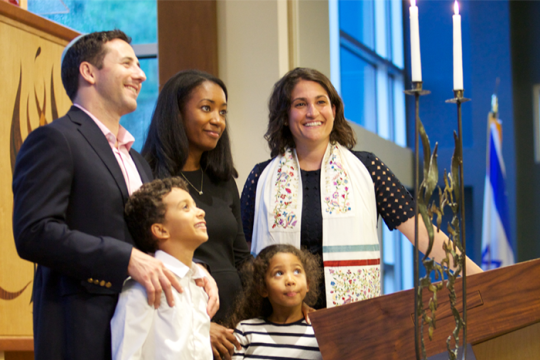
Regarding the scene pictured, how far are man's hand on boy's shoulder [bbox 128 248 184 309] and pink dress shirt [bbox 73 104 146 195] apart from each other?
0.27 metres

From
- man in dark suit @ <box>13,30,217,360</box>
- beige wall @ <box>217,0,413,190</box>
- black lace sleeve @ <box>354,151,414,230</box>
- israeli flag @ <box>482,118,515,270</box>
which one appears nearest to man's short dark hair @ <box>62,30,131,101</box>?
man in dark suit @ <box>13,30,217,360</box>

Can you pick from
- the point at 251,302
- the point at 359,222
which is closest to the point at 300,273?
the point at 251,302

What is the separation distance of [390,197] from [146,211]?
1211mm

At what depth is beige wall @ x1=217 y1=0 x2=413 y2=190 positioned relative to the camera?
433 cm

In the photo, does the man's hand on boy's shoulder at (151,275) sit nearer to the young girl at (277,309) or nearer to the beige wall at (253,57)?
the young girl at (277,309)

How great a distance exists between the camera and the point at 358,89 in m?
8.48

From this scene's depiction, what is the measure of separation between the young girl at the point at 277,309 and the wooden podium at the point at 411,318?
0.33 meters

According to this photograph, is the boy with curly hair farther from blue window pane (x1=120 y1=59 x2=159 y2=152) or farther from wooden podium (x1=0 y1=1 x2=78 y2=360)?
blue window pane (x1=120 y1=59 x2=159 y2=152)

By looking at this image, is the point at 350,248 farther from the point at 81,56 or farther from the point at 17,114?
the point at 17,114

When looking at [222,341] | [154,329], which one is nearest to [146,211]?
[154,329]

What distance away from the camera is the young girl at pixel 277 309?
7.20 ft

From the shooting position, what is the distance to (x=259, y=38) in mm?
4348

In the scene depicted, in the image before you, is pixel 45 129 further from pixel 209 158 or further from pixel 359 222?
pixel 359 222

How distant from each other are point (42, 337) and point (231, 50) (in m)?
3.12
